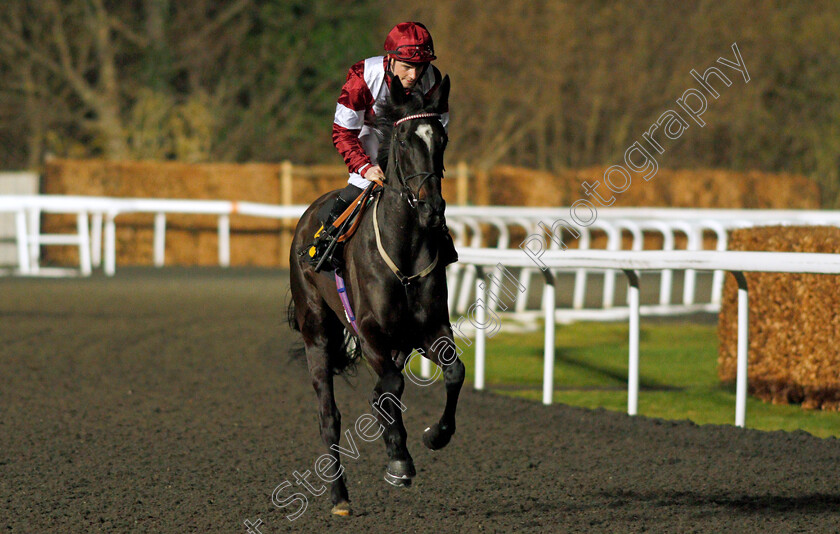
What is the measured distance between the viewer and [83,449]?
5.79 metres

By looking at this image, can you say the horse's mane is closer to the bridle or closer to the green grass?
the bridle

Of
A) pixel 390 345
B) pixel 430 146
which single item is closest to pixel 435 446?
pixel 390 345

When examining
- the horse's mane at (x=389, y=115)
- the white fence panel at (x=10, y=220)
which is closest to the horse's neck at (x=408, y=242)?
the horse's mane at (x=389, y=115)

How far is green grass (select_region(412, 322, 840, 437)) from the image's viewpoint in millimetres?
7152

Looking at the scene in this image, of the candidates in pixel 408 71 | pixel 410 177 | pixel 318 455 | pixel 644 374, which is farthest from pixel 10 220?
pixel 410 177

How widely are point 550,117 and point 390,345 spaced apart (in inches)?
934

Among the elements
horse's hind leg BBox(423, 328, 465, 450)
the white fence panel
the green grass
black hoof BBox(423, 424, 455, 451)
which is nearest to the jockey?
horse's hind leg BBox(423, 328, 465, 450)

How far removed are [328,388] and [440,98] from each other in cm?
146

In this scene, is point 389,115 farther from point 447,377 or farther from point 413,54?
point 447,377

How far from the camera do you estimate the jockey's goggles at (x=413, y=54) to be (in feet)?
15.6

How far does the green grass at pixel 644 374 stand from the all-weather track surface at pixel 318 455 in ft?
2.31

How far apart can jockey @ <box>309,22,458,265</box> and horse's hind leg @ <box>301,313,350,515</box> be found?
44 centimetres

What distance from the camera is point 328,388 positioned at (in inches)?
206

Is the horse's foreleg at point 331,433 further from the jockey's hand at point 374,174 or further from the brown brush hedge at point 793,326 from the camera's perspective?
the brown brush hedge at point 793,326
